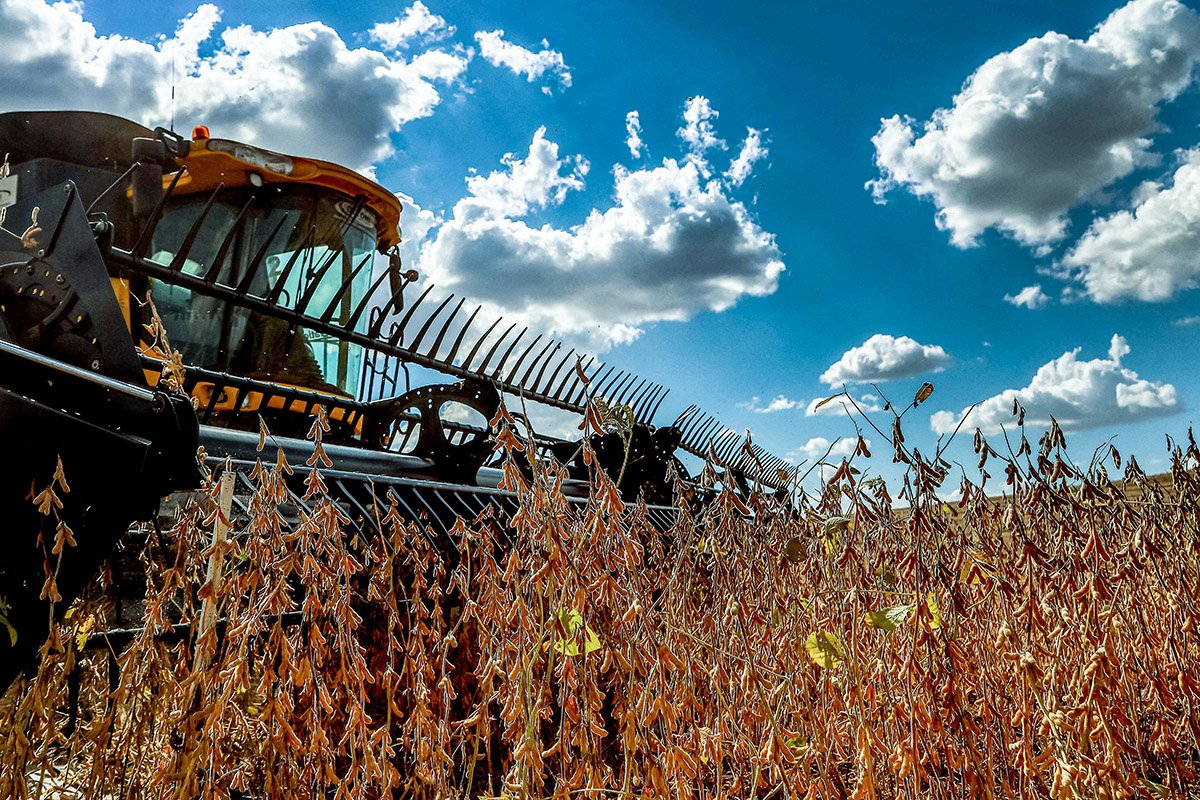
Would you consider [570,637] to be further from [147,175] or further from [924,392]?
[147,175]

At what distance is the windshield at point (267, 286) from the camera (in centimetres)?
476

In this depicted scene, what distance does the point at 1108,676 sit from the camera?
157cm

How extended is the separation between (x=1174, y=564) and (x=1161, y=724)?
0.86 metres

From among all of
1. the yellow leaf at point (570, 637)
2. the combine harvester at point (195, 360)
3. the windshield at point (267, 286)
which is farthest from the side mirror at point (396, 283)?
the yellow leaf at point (570, 637)

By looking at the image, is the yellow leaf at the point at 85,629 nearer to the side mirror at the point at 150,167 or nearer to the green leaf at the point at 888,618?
the side mirror at the point at 150,167

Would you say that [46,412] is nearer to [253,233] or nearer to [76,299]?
[76,299]

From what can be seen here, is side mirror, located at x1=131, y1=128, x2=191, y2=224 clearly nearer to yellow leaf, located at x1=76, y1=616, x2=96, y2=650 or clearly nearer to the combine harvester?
the combine harvester

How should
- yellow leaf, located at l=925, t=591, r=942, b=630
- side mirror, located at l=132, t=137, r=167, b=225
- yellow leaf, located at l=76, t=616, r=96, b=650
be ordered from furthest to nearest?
side mirror, located at l=132, t=137, r=167, b=225
yellow leaf, located at l=76, t=616, r=96, b=650
yellow leaf, located at l=925, t=591, r=942, b=630

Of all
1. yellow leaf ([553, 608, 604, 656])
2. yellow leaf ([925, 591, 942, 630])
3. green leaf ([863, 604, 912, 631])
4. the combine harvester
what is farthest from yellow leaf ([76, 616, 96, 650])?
yellow leaf ([925, 591, 942, 630])

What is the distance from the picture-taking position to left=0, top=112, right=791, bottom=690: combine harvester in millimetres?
1533

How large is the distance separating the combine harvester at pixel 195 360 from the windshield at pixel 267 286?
0.5 inches

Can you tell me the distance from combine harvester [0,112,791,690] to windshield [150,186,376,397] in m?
0.01

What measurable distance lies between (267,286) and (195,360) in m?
0.60

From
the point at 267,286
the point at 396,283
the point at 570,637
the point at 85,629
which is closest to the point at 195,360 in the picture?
the point at 267,286
